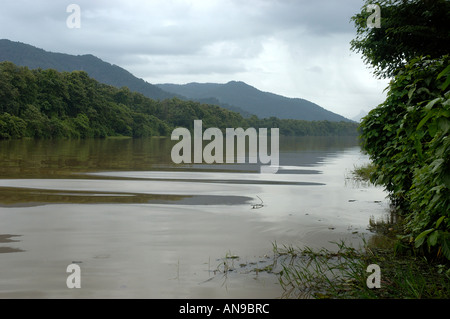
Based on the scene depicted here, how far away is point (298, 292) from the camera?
15.1 feet

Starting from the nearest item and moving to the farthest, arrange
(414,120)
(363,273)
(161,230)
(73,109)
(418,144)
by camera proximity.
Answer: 1. (418,144)
2. (414,120)
3. (363,273)
4. (161,230)
5. (73,109)

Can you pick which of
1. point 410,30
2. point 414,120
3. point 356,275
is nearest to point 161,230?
point 356,275

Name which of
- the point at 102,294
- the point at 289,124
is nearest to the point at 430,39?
the point at 102,294

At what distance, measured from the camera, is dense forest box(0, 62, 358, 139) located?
229 feet

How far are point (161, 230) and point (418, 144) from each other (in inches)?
192

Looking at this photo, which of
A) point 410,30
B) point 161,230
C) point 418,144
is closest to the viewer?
point 418,144

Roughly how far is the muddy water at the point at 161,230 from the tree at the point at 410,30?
6485mm

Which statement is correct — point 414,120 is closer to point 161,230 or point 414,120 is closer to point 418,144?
point 418,144

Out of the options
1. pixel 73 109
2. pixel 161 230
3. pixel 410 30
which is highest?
pixel 73 109

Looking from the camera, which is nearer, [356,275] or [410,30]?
[356,275]

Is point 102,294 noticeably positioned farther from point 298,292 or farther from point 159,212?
point 159,212

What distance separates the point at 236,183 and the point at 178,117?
126m

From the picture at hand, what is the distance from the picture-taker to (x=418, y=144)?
12.2ft

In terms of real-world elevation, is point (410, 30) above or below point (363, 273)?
above
